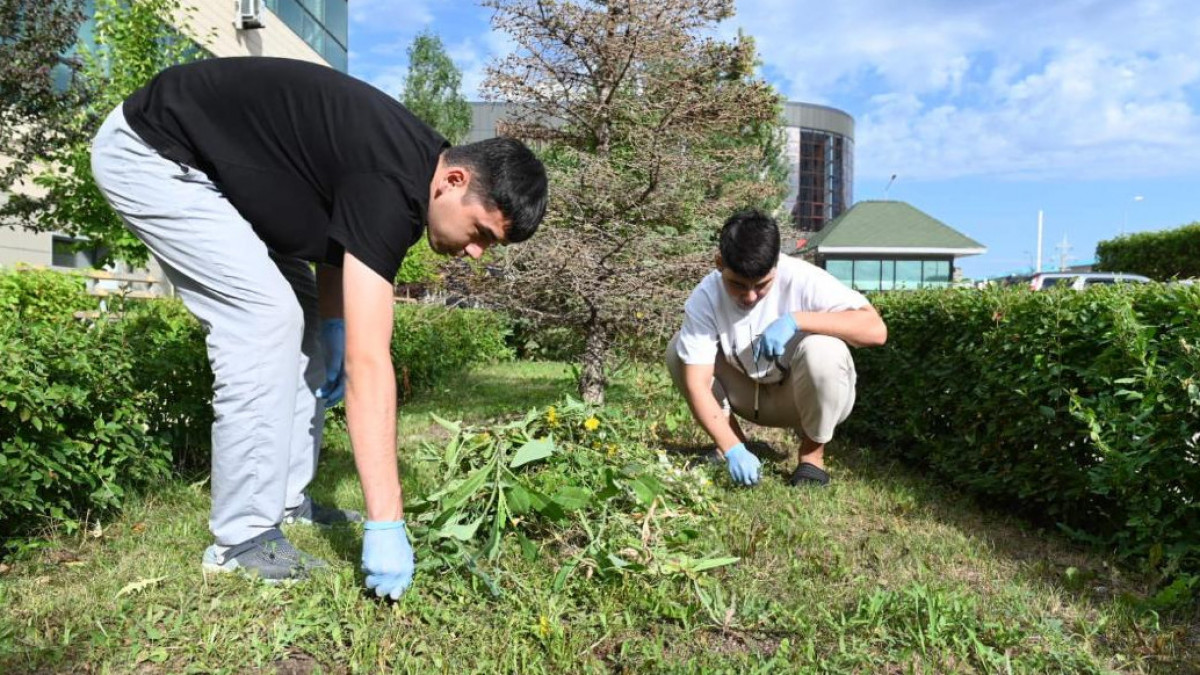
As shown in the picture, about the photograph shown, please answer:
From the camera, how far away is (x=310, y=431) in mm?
2719

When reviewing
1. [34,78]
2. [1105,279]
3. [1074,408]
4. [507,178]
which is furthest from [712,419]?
[1105,279]

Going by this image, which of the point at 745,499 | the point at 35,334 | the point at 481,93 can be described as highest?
the point at 481,93

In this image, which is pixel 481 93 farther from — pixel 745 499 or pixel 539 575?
pixel 539 575

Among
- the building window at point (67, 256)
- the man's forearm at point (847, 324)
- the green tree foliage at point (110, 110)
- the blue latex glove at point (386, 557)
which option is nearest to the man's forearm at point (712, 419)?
the man's forearm at point (847, 324)

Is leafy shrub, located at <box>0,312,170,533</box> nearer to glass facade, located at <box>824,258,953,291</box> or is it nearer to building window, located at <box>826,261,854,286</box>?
glass facade, located at <box>824,258,953,291</box>

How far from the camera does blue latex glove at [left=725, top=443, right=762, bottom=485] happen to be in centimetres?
323

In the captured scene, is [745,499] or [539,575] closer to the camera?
[539,575]

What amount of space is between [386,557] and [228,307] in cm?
81

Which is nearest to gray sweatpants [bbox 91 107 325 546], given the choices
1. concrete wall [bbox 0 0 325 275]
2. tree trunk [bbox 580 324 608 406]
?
tree trunk [bbox 580 324 608 406]

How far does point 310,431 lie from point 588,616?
3.97 ft

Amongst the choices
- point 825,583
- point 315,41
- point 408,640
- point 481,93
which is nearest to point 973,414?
point 825,583

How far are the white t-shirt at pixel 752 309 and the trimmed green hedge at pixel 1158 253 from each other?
16834mm

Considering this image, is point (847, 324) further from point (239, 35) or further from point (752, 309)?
point (239, 35)

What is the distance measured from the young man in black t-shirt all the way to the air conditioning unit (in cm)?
1642
